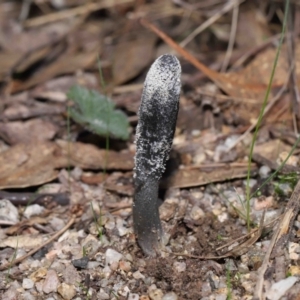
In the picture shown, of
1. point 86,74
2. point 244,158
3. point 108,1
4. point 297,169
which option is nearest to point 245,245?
point 297,169

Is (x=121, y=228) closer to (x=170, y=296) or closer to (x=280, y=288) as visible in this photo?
(x=170, y=296)

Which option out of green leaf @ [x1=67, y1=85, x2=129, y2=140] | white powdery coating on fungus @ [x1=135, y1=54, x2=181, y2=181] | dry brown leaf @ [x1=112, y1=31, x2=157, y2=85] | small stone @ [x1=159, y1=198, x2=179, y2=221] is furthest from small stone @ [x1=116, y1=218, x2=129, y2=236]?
dry brown leaf @ [x1=112, y1=31, x2=157, y2=85]

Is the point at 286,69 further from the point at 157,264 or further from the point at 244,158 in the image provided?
the point at 157,264

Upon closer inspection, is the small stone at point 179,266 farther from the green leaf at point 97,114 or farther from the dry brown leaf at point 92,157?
the green leaf at point 97,114

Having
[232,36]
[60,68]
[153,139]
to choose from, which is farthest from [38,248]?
[232,36]

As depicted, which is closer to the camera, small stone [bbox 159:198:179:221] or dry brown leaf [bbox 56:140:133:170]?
small stone [bbox 159:198:179:221]

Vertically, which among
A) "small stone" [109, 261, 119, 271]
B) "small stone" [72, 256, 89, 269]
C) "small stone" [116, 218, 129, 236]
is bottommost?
"small stone" [72, 256, 89, 269]

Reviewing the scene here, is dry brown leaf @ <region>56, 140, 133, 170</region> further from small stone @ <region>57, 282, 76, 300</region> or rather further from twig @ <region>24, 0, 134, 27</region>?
twig @ <region>24, 0, 134, 27</region>
